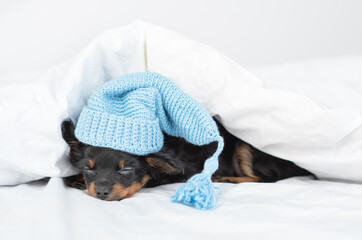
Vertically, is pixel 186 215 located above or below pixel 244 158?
above

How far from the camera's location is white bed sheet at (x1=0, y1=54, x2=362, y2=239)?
1010 millimetres

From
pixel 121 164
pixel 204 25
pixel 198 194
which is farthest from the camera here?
pixel 204 25

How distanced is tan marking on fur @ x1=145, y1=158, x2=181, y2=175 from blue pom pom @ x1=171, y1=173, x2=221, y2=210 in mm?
289

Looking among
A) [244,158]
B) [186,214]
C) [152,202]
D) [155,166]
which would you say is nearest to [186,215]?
[186,214]

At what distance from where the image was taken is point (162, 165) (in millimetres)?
1600

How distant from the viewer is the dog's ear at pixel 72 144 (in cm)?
151

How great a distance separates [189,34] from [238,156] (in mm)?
948

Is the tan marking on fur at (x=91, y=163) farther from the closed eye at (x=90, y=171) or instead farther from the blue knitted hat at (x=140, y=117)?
the blue knitted hat at (x=140, y=117)

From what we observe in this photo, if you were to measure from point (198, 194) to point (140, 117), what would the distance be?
309mm

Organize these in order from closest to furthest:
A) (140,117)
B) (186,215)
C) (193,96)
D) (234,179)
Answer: (186,215) < (140,117) < (193,96) < (234,179)

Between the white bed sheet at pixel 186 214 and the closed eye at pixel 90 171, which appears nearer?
the white bed sheet at pixel 186 214

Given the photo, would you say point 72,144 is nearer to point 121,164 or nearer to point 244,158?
point 121,164

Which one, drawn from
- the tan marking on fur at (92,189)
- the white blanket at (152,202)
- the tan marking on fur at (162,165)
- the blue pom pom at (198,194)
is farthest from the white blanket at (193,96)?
the blue pom pom at (198,194)

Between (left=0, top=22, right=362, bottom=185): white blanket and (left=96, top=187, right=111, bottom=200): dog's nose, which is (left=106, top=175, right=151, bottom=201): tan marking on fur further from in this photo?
(left=0, top=22, right=362, bottom=185): white blanket
